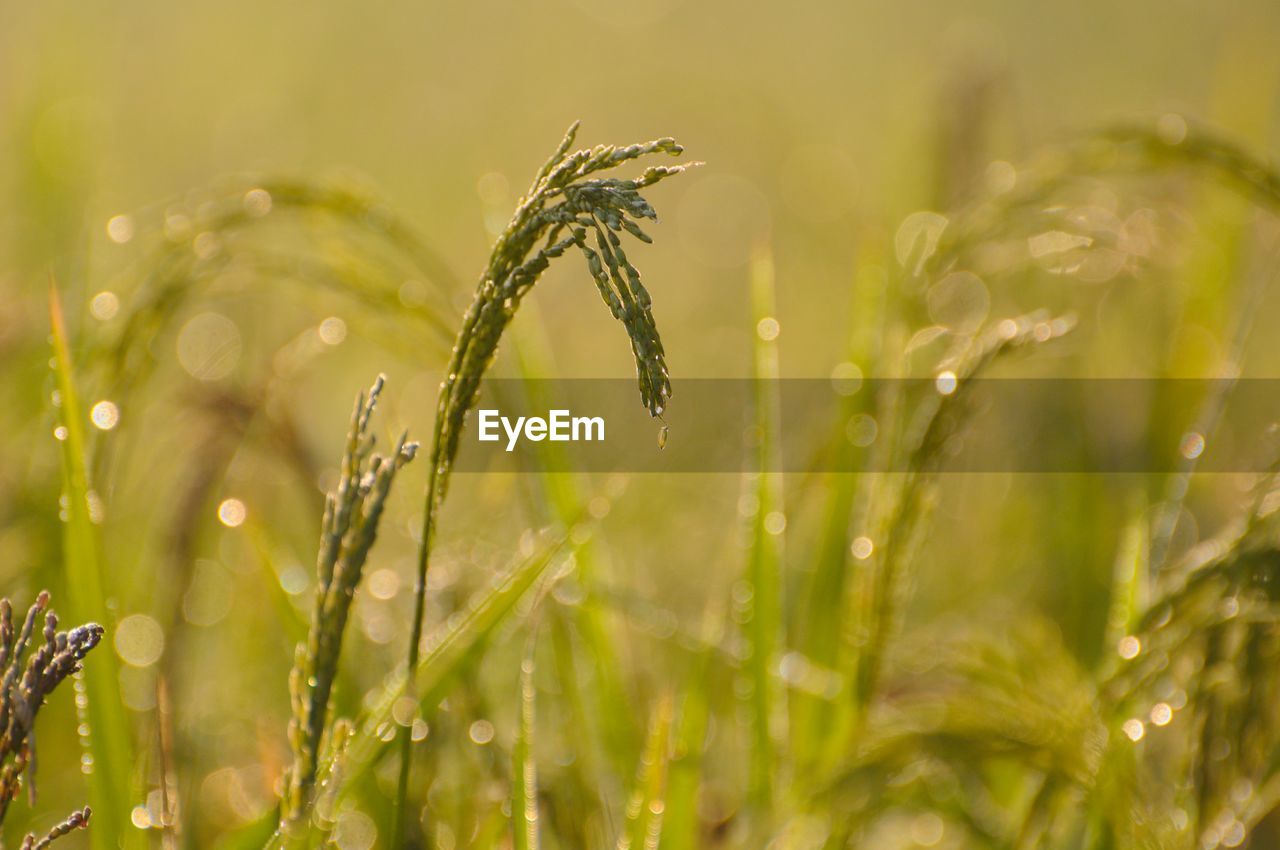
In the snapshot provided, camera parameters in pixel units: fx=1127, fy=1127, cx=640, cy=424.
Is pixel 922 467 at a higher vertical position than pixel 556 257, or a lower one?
lower

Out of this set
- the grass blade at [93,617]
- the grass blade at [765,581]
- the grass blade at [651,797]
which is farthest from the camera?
the grass blade at [765,581]

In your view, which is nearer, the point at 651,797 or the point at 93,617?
the point at 93,617

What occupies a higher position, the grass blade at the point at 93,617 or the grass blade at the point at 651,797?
the grass blade at the point at 93,617

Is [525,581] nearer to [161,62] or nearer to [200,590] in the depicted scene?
[200,590]

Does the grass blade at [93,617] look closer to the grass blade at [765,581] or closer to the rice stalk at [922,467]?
the grass blade at [765,581]

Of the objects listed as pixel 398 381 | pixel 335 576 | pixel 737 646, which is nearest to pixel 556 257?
pixel 335 576

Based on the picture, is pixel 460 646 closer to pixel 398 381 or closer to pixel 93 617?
pixel 93 617

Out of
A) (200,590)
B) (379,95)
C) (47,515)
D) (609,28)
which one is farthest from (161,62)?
(47,515)

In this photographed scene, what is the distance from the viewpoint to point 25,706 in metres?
0.66

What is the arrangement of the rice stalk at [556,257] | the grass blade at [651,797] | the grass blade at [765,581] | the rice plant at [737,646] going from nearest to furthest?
the rice stalk at [556,257]
the rice plant at [737,646]
the grass blade at [651,797]
the grass blade at [765,581]

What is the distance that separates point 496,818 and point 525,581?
258 mm

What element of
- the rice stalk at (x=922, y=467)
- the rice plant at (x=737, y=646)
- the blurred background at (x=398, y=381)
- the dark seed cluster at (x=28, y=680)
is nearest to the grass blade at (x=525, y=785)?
the rice plant at (x=737, y=646)
